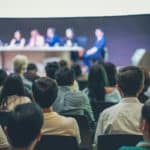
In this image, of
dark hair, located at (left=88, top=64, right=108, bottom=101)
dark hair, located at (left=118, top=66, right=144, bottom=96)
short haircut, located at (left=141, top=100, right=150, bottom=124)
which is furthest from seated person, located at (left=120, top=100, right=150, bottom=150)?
dark hair, located at (left=88, top=64, right=108, bottom=101)

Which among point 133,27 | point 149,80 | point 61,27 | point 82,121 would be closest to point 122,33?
point 133,27

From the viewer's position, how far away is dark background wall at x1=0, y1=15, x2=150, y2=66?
9.98 m

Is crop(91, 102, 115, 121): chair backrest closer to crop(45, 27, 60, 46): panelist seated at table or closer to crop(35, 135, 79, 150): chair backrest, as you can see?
crop(35, 135, 79, 150): chair backrest

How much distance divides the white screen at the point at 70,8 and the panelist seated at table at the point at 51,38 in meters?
1.24

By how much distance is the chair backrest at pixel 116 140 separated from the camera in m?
2.48

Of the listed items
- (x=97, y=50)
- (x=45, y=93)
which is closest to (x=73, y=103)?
(x=45, y=93)

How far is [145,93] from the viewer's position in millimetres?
4445

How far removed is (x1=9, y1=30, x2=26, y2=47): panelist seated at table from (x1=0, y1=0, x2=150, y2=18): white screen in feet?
3.73

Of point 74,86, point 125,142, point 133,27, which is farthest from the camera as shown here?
point 133,27

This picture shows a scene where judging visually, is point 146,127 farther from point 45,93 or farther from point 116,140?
point 45,93

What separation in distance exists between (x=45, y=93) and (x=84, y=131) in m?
0.63

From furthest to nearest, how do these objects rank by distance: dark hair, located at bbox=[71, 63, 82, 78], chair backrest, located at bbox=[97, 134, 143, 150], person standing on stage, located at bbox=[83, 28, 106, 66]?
person standing on stage, located at bbox=[83, 28, 106, 66]
dark hair, located at bbox=[71, 63, 82, 78]
chair backrest, located at bbox=[97, 134, 143, 150]

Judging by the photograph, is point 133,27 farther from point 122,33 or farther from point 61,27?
point 61,27

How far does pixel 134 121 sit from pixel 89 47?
25.9 ft
